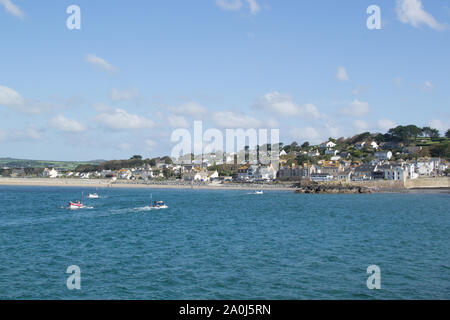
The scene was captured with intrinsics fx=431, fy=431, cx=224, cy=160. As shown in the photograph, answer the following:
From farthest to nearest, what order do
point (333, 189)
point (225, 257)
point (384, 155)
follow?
1. point (384, 155)
2. point (333, 189)
3. point (225, 257)

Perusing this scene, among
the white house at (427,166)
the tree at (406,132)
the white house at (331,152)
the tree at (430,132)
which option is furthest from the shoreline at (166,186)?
the tree at (430,132)

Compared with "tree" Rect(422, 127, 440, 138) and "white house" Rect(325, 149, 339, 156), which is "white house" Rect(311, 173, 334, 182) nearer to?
"white house" Rect(325, 149, 339, 156)

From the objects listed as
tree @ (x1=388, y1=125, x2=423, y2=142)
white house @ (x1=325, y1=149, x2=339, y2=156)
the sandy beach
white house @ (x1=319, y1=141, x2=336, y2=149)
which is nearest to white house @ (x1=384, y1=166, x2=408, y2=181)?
the sandy beach

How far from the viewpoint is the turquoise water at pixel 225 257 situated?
16531 millimetres

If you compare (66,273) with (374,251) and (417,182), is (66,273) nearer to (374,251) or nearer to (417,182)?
(374,251)

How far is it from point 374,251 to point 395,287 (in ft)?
24.5

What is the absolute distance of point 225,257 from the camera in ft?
74.0

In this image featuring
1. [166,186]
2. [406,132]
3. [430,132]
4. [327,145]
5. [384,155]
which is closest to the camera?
[166,186]

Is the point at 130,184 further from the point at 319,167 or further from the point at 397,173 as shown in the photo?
the point at 397,173

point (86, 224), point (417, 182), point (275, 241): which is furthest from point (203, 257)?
point (417, 182)

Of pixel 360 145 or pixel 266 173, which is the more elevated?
pixel 360 145

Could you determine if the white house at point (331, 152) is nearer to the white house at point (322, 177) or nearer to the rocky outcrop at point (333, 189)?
the white house at point (322, 177)

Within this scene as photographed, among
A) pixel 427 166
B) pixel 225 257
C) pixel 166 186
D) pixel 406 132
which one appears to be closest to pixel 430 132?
pixel 406 132

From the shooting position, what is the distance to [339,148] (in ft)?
582
